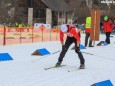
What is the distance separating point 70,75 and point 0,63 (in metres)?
2.79

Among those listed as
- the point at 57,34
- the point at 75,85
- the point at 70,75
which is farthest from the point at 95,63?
the point at 57,34

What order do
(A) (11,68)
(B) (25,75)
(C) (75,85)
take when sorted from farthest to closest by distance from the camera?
(A) (11,68), (B) (25,75), (C) (75,85)

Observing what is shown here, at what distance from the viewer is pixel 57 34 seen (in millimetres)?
28406

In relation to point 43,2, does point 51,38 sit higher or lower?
lower

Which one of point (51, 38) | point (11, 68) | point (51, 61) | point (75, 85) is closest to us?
point (75, 85)

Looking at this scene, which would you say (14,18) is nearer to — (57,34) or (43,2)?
(43,2)

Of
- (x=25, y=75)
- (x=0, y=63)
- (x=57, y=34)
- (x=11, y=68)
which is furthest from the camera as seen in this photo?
(x=57, y=34)

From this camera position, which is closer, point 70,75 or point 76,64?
point 70,75

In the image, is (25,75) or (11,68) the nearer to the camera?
(25,75)

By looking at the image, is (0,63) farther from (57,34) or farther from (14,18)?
(14,18)

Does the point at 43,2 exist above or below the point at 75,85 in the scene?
above

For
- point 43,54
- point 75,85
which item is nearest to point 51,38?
point 43,54

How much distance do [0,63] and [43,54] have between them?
306 cm

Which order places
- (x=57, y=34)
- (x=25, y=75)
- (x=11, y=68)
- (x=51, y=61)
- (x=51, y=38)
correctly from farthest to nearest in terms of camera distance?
1. (x=57, y=34)
2. (x=51, y=38)
3. (x=51, y=61)
4. (x=11, y=68)
5. (x=25, y=75)
